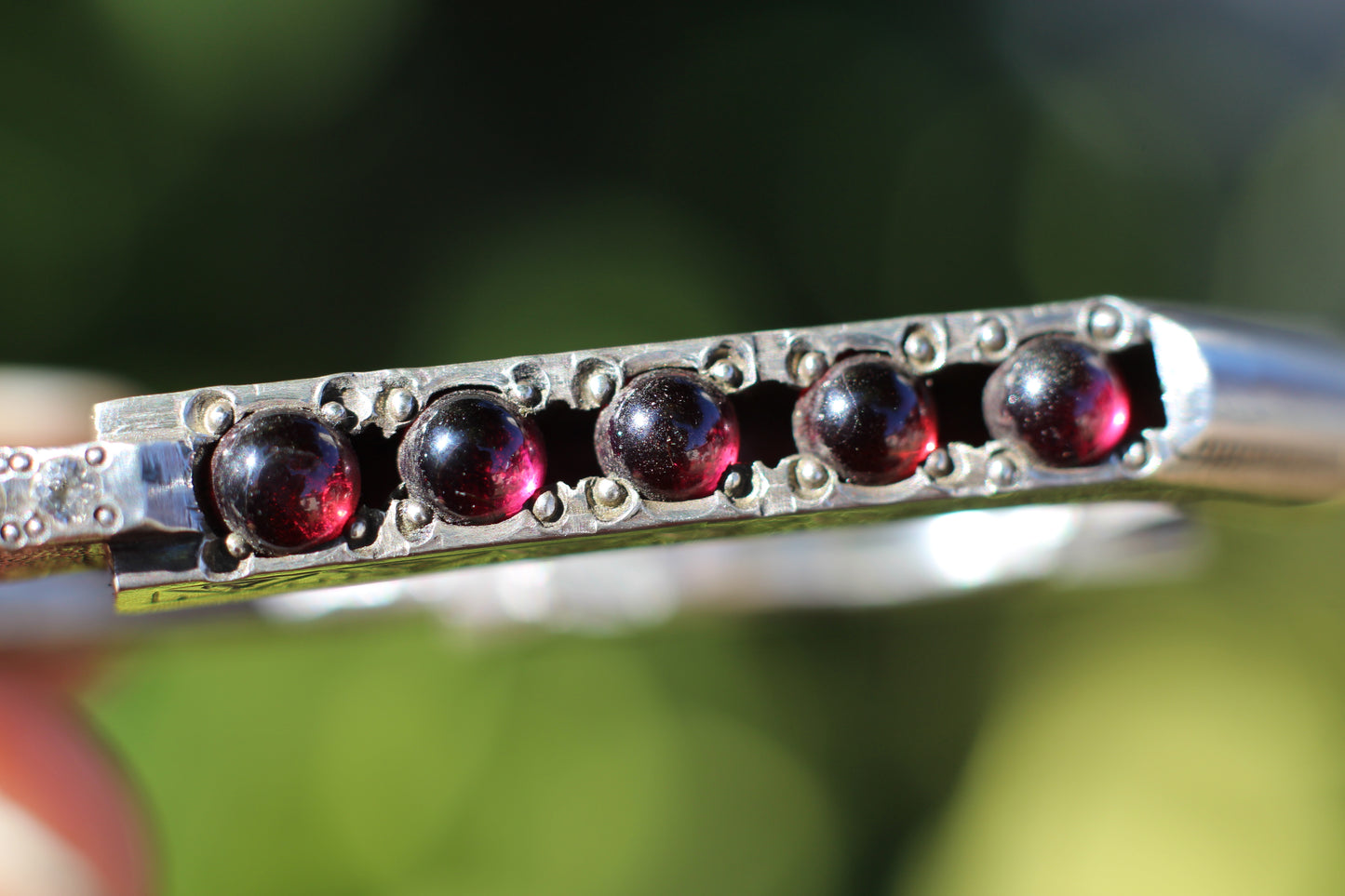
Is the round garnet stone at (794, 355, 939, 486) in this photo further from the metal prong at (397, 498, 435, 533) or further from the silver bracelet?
the metal prong at (397, 498, 435, 533)

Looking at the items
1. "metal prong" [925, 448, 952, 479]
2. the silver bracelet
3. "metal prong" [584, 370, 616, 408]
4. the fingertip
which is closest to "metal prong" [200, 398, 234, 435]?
the silver bracelet

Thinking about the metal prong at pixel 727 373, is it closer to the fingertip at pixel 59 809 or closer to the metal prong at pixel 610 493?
the metal prong at pixel 610 493

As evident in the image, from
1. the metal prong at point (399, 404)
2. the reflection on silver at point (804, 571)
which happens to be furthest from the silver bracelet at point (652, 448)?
the reflection on silver at point (804, 571)

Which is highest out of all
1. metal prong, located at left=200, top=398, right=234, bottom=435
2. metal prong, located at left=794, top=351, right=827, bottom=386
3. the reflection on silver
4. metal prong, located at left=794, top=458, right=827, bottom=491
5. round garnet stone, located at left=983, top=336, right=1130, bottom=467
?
metal prong, located at left=200, top=398, right=234, bottom=435

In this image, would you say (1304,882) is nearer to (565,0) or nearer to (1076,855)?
(1076,855)

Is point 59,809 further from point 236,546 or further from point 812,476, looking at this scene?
point 812,476

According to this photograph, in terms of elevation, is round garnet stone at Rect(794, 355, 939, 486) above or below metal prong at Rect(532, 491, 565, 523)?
above
